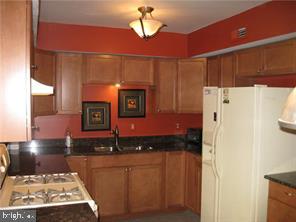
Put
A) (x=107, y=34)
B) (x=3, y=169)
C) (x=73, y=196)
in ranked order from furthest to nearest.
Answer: (x=107, y=34), (x=3, y=169), (x=73, y=196)

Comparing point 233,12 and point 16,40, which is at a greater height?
point 233,12

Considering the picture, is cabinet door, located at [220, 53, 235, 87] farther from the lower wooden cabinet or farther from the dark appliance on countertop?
the lower wooden cabinet

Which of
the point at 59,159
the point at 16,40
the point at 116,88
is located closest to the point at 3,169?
the point at 59,159

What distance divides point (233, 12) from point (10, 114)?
2.88 m

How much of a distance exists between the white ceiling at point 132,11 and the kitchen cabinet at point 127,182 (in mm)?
1776

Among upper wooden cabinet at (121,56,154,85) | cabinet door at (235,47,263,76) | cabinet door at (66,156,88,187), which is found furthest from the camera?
upper wooden cabinet at (121,56,154,85)

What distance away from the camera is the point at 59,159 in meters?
3.45

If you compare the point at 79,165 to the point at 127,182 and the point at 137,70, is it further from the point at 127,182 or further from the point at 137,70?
the point at 137,70

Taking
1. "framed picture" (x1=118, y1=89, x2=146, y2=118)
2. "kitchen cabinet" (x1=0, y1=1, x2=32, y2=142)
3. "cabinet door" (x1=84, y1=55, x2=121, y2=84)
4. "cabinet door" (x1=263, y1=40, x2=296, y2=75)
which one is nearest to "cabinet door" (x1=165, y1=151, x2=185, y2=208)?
"framed picture" (x1=118, y1=89, x2=146, y2=118)

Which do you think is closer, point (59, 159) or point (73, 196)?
point (73, 196)

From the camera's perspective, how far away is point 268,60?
3230mm

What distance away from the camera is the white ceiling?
312cm

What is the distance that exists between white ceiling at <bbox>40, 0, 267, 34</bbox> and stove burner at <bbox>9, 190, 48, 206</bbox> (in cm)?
197

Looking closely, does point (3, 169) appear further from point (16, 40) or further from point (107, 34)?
point (107, 34)
